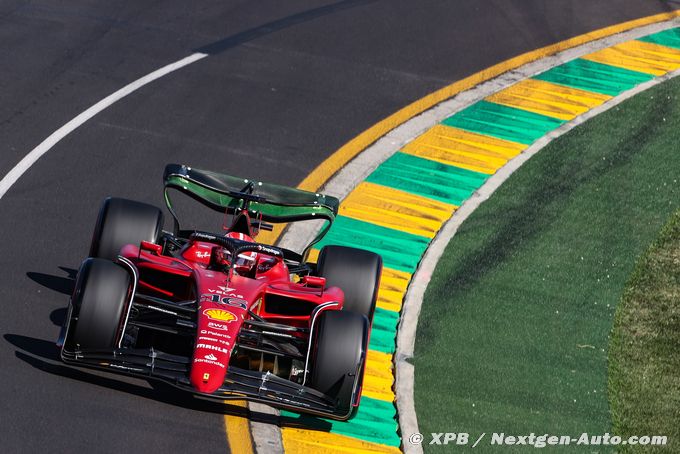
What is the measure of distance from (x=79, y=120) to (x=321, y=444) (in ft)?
21.6

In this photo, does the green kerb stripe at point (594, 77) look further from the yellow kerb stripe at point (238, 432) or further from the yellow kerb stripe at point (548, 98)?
the yellow kerb stripe at point (238, 432)

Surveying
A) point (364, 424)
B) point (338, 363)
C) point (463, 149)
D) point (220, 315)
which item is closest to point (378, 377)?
point (364, 424)

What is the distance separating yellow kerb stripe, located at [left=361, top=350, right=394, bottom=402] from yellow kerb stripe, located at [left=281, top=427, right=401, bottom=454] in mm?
682

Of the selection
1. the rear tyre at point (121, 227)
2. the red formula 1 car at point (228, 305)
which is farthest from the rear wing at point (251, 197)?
the rear tyre at point (121, 227)

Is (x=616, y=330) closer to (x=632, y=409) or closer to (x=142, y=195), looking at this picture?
(x=632, y=409)

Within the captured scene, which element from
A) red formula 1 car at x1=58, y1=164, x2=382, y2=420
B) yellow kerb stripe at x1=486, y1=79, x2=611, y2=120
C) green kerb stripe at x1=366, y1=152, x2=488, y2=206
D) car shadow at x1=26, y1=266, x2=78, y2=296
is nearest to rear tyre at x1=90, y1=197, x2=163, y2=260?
red formula 1 car at x1=58, y1=164, x2=382, y2=420

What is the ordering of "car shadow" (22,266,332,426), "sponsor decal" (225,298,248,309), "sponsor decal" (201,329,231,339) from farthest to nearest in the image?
"car shadow" (22,266,332,426) → "sponsor decal" (225,298,248,309) → "sponsor decal" (201,329,231,339)

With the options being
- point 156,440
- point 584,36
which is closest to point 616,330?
point 156,440

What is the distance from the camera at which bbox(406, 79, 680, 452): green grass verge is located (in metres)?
10.6

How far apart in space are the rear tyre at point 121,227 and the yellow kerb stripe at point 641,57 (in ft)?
30.3

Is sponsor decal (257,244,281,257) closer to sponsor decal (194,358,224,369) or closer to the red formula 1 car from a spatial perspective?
the red formula 1 car

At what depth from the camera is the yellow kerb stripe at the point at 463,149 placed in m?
15.0

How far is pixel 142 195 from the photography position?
43.7ft

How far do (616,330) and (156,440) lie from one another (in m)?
4.75
